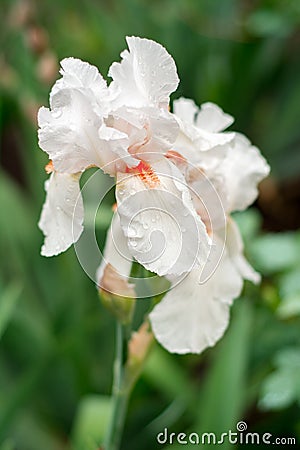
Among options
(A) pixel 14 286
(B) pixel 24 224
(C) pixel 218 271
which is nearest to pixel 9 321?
(A) pixel 14 286

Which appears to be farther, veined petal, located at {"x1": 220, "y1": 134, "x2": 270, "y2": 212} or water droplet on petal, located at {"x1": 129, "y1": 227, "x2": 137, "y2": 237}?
veined petal, located at {"x1": 220, "y1": 134, "x2": 270, "y2": 212}

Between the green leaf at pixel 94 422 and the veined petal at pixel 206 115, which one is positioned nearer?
the veined petal at pixel 206 115

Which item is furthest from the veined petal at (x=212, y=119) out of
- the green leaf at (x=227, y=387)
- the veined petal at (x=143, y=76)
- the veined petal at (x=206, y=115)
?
the green leaf at (x=227, y=387)

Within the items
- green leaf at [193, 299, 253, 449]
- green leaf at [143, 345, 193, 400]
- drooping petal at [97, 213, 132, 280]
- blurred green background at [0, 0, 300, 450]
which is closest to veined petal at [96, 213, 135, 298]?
drooping petal at [97, 213, 132, 280]

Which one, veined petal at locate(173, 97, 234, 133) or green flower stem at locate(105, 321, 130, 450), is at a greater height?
veined petal at locate(173, 97, 234, 133)

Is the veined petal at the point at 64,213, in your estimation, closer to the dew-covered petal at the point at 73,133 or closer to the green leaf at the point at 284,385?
the dew-covered petal at the point at 73,133

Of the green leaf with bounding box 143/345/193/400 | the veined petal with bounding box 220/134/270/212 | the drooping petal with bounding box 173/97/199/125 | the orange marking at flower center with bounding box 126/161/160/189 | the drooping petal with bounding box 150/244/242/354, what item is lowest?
the green leaf with bounding box 143/345/193/400

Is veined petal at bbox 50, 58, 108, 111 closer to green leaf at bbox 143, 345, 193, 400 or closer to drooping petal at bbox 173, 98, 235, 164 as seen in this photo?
drooping petal at bbox 173, 98, 235, 164
